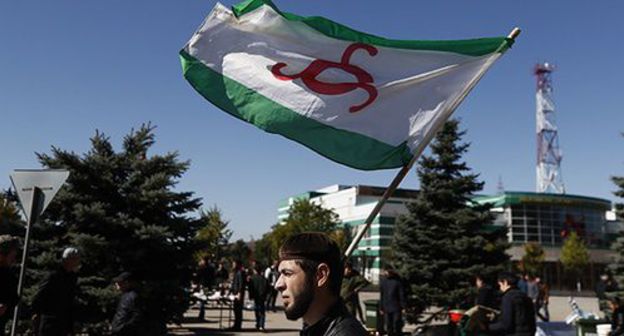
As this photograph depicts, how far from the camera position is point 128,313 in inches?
307

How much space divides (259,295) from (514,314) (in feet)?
30.7

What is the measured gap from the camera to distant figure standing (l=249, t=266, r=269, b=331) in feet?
54.0

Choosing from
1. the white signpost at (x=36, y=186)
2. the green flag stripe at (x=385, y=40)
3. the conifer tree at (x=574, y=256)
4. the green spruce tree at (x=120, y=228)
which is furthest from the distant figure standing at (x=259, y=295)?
the conifer tree at (x=574, y=256)

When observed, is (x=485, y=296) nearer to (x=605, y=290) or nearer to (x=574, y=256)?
(x=605, y=290)

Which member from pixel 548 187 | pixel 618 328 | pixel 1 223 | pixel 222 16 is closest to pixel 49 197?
pixel 222 16

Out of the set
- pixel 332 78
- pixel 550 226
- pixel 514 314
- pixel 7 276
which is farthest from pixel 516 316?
pixel 550 226

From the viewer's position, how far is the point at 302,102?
5637 mm

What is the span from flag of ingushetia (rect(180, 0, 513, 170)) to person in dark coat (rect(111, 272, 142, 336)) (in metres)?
3.39

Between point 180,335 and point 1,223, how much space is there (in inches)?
192

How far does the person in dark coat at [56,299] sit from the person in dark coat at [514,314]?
18.3ft

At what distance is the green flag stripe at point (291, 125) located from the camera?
5.48 metres

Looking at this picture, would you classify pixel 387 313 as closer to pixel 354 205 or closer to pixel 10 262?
pixel 10 262

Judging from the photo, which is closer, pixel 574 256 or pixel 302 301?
pixel 302 301

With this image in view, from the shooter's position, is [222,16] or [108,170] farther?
[108,170]
